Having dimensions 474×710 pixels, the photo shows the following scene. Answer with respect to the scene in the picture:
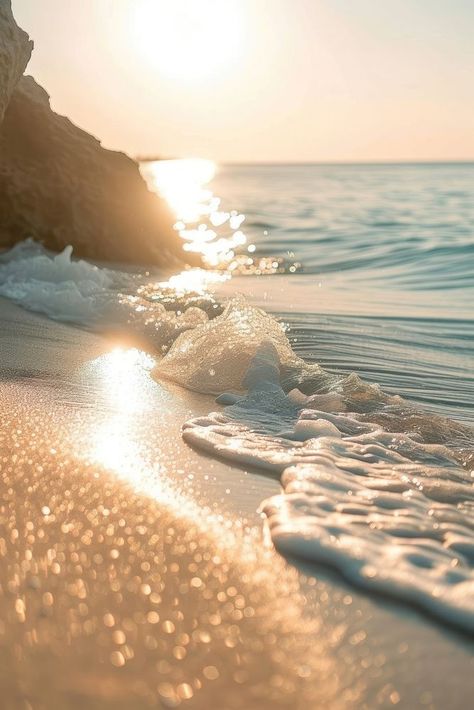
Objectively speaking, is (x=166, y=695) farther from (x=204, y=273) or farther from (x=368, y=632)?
(x=204, y=273)

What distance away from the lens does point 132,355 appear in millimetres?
4223

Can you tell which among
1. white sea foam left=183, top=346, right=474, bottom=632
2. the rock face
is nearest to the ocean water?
white sea foam left=183, top=346, right=474, bottom=632

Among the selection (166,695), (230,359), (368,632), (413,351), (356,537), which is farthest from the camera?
(413,351)

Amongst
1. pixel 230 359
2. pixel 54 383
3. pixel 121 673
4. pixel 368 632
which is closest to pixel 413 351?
pixel 230 359

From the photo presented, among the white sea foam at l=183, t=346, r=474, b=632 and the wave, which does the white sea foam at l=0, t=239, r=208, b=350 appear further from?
the white sea foam at l=183, t=346, r=474, b=632

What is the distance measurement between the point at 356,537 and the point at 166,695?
2.56 ft

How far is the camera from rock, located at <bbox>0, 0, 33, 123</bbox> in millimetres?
5602

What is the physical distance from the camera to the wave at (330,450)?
193 cm

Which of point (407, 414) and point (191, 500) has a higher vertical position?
point (407, 414)

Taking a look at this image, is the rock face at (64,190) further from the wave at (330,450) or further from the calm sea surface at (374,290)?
the wave at (330,450)

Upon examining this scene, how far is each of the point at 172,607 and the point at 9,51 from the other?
5.01m

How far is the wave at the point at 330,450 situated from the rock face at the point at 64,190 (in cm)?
268

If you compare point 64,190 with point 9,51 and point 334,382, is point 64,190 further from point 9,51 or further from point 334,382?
point 334,382

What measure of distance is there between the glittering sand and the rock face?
5457 mm
